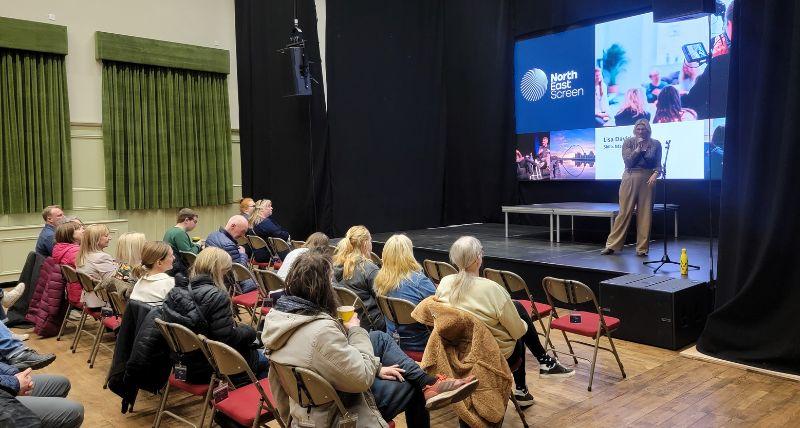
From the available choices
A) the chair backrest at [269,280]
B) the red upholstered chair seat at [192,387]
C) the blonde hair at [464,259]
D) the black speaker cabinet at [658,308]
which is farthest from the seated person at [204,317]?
the black speaker cabinet at [658,308]

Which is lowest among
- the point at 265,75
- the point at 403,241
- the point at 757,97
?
the point at 403,241

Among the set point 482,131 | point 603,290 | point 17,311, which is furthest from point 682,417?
point 482,131

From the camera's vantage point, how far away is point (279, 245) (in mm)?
7090

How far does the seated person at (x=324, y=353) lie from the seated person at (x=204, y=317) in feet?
2.23

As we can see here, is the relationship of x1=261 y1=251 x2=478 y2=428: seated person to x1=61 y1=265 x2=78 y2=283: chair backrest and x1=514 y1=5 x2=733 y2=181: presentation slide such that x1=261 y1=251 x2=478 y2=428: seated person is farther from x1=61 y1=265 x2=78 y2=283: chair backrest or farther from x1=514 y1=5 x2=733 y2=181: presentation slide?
x1=514 y1=5 x2=733 y2=181: presentation slide

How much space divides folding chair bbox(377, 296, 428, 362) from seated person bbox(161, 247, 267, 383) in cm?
79

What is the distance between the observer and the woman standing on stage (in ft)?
21.7

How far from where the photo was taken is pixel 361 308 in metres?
4.19

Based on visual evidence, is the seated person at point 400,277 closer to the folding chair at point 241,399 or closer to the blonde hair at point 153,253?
the folding chair at point 241,399

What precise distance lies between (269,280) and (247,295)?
69cm

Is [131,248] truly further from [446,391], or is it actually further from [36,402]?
[446,391]

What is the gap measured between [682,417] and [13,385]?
340 centimetres

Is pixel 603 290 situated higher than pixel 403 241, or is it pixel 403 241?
pixel 403 241

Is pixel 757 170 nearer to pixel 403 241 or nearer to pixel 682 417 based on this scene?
pixel 682 417
